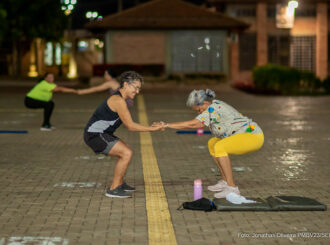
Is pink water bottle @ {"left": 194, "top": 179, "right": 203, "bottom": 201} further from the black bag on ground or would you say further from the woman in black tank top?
the woman in black tank top

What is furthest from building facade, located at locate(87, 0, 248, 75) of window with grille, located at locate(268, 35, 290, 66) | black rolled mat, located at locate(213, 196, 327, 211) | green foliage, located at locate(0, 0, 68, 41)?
black rolled mat, located at locate(213, 196, 327, 211)

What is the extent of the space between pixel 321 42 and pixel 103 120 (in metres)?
41.6

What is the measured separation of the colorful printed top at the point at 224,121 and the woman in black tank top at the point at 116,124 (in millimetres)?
667

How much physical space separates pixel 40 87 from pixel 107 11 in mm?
77511

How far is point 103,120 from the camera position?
9.26 meters

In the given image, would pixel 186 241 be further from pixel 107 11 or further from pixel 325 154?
pixel 107 11

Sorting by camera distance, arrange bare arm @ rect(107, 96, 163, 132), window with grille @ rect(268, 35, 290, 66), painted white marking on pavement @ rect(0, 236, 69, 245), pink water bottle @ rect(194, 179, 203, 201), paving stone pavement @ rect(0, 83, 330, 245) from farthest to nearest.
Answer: window with grille @ rect(268, 35, 290, 66), bare arm @ rect(107, 96, 163, 132), pink water bottle @ rect(194, 179, 203, 201), paving stone pavement @ rect(0, 83, 330, 245), painted white marking on pavement @ rect(0, 236, 69, 245)

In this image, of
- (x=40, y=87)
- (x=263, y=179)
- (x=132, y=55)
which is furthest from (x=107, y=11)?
(x=263, y=179)

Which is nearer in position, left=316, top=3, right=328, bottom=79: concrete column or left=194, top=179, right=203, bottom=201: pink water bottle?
left=194, top=179, right=203, bottom=201: pink water bottle

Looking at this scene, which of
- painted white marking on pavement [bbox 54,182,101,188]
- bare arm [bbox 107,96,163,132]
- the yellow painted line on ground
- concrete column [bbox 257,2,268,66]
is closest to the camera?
the yellow painted line on ground

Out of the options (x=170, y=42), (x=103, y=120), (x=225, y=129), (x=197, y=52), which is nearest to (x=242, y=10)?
(x=197, y=52)

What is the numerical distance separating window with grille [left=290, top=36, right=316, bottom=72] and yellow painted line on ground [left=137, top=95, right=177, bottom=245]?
3634 centimetres

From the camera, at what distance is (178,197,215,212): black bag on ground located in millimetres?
8305

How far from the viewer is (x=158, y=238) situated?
706 centimetres
